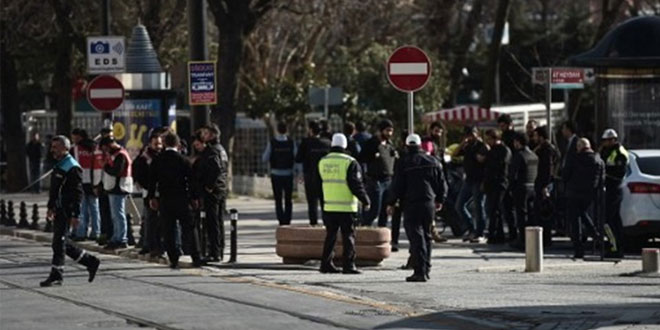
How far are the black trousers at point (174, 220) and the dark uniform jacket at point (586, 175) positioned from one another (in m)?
5.38

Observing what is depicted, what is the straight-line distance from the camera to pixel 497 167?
2628 cm

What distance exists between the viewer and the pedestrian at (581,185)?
23750 mm

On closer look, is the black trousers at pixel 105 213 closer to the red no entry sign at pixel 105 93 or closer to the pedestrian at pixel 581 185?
the red no entry sign at pixel 105 93

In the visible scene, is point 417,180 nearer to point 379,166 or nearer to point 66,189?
point 66,189

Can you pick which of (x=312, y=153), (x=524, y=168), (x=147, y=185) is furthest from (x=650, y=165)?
(x=147, y=185)

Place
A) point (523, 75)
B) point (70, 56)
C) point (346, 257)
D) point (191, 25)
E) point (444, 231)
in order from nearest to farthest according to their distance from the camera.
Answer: point (346, 257) → point (191, 25) → point (444, 231) → point (70, 56) → point (523, 75)

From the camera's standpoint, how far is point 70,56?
46562mm

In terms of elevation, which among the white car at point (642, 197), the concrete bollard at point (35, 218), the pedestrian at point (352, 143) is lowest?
the concrete bollard at point (35, 218)

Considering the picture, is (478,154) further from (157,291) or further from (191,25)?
(157,291)

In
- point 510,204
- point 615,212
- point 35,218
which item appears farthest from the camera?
point 35,218

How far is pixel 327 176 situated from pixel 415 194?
4.93 feet

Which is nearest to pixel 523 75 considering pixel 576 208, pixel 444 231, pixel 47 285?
pixel 444 231

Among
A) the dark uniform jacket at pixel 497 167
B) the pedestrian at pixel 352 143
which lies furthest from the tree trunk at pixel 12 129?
the dark uniform jacket at pixel 497 167

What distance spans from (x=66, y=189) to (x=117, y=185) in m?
5.75
